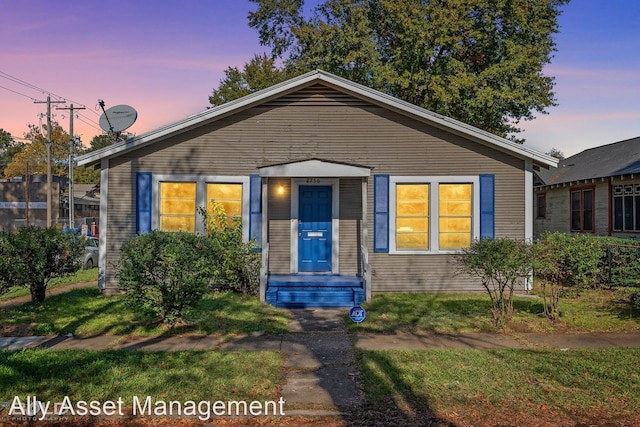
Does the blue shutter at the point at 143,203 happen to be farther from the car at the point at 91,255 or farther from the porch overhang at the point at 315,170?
the car at the point at 91,255

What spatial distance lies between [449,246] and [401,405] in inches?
271

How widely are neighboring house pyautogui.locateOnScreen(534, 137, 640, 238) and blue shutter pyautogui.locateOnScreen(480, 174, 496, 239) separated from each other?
5.67m

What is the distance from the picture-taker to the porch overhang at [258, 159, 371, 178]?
32.3 feet

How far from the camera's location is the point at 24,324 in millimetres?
7473

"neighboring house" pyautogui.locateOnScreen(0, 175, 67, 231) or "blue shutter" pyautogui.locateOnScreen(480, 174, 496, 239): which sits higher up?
"neighboring house" pyautogui.locateOnScreen(0, 175, 67, 231)

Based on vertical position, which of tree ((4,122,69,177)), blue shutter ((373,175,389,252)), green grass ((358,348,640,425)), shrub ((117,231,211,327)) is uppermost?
tree ((4,122,69,177))

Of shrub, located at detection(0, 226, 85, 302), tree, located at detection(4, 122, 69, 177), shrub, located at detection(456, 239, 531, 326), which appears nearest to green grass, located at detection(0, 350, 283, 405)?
shrub, located at detection(0, 226, 85, 302)

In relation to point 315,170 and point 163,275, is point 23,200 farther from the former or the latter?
point 163,275

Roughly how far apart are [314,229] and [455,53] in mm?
17195

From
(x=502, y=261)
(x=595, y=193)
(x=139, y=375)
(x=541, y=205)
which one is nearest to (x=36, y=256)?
(x=139, y=375)

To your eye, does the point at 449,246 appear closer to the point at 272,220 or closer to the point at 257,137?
the point at 272,220

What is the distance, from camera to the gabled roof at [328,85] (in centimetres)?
1036

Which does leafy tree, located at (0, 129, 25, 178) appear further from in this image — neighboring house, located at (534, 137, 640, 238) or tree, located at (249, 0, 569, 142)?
neighboring house, located at (534, 137, 640, 238)

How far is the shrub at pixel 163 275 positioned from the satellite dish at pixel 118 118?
7.25 meters
